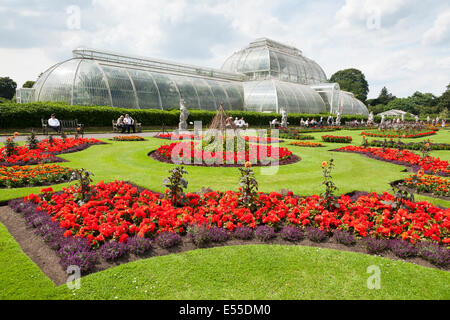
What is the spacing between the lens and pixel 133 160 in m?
11.3

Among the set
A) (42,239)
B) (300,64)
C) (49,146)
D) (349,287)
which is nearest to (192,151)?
(49,146)

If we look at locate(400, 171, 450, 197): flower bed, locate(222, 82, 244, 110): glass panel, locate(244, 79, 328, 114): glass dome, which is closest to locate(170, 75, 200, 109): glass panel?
locate(222, 82, 244, 110): glass panel

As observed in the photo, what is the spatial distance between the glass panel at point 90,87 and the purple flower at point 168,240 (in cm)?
2891

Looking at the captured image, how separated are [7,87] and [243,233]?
8380 centimetres

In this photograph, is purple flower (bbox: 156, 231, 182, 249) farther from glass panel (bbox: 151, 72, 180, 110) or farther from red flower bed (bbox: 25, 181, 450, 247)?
glass panel (bbox: 151, 72, 180, 110)

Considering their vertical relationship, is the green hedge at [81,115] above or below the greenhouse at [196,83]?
below

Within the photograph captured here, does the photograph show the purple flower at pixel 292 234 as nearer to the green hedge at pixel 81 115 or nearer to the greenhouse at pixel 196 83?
the green hedge at pixel 81 115

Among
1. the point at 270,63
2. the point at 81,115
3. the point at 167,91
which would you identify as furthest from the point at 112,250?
the point at 270,63

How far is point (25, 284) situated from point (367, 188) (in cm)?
759

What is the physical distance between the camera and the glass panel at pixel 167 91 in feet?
116

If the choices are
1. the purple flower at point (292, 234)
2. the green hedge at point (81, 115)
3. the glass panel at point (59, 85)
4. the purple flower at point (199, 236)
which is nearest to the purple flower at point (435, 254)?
the purple flower at point (292, 234)

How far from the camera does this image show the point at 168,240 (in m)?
4.28

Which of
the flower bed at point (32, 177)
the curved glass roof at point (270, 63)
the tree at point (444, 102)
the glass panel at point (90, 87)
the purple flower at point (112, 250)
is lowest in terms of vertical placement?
the purple flower at point (112, 250)

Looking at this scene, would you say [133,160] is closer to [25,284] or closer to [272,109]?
[25,284]
